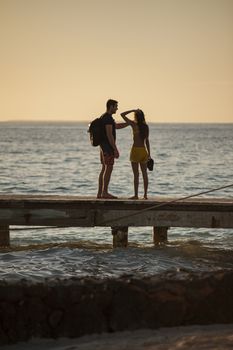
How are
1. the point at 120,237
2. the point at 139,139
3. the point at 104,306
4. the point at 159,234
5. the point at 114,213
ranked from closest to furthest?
the point at 104,306 < the point at 114,213 < the point at 120,237 < the point at 139,139 < the point at 159,234

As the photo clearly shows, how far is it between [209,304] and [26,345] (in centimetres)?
236

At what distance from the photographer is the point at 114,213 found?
11.4 m

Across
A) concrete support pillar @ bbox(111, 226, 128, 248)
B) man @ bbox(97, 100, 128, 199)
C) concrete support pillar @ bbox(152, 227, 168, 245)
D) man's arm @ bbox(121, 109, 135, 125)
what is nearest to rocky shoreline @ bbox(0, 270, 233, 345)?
concrete support pillar @ bbox(111, 226, 128, 248)

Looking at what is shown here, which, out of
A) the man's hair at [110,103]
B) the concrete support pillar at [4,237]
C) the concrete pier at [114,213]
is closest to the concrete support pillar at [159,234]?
the concrete pier at [114,213]

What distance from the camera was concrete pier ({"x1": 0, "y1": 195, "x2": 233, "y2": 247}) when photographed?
442 inches

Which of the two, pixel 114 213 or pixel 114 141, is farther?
pixel 114 141

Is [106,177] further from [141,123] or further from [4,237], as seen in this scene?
[4,237]

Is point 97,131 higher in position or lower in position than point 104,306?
higher

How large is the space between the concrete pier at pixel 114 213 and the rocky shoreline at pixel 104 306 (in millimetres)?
3289

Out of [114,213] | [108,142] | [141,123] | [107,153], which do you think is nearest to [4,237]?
[114,213]

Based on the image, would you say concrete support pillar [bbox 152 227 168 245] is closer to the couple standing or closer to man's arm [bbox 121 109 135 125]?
the couple standing

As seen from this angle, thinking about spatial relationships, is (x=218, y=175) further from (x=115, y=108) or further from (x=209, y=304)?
(x=209, y=304)

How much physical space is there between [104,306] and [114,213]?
151 inches

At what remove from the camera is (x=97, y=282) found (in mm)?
7898
